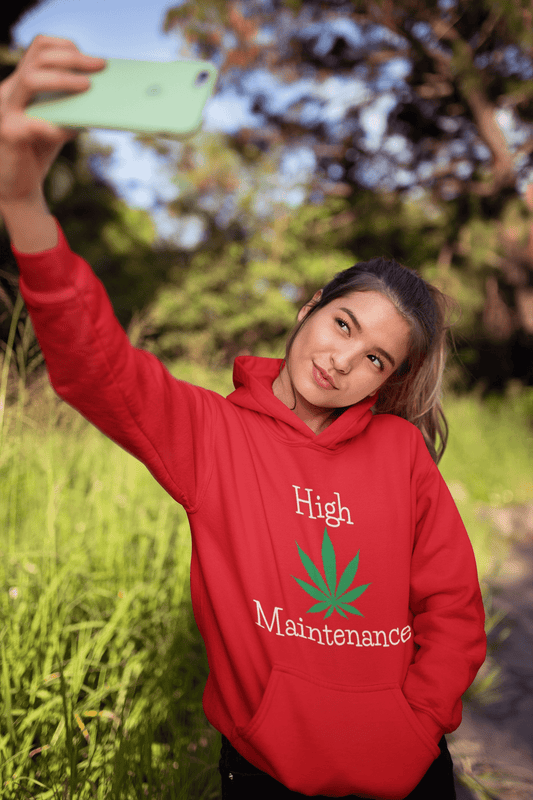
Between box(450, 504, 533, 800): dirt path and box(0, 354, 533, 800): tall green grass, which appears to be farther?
box(450, 504, 533, 800): dirt path

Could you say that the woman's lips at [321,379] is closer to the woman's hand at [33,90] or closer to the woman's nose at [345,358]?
the woman's nose at [345,358]

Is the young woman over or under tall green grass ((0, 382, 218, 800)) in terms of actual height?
over

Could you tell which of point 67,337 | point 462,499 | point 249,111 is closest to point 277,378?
point 67,337

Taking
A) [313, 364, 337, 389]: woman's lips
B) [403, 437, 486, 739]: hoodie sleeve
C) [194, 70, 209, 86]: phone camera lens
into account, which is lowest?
[403, 437, 486, 739]: hoodie sleeve

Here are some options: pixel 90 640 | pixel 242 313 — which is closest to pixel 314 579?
pixel 90 640

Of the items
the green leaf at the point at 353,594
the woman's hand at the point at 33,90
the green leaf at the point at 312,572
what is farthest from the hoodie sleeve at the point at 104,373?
the green leaf at the point at 353,594

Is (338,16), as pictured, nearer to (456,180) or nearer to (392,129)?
(392,129)

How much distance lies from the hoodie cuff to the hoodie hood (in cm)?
51

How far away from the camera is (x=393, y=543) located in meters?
1.12

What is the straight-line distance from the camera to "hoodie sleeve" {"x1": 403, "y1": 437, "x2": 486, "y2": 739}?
1.05 meters

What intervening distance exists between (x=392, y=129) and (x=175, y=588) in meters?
7.51

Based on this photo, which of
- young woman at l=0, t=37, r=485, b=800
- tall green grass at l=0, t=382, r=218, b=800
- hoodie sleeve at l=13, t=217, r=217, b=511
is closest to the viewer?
hoodie sleeve at l=13, t=217, r=217, b=511

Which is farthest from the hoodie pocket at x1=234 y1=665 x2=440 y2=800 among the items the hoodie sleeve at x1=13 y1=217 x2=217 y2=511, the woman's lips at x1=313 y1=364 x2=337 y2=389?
the woman's lips at x1=313 y1=364 x2=337 y2=389

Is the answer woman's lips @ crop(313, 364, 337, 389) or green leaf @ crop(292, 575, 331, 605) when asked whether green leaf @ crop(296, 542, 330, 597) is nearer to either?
green leaf @ crop(292, 575, 331, 605)
